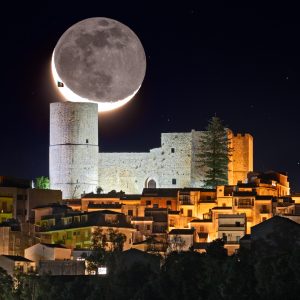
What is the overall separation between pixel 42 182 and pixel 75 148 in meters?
3.62

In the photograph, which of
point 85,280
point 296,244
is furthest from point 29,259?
point 296,244

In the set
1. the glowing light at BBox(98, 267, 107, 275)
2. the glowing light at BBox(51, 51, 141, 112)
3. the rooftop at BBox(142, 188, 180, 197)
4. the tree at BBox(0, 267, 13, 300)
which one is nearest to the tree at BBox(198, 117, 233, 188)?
the rooftop at BBox(142, 188, 180, 197)

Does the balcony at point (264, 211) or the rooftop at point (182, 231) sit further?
the balcony at point (264, 211)

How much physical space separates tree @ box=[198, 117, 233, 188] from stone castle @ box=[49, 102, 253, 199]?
21.7 inches

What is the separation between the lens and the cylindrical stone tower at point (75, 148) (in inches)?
3605

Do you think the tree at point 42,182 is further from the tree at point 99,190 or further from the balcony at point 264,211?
the balcony at point 264,211

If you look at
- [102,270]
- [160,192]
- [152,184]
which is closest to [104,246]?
[102,270]

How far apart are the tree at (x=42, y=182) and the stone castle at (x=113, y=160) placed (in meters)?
1.67

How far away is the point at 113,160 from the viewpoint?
3654 inches

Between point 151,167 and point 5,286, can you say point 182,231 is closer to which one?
point 151,167

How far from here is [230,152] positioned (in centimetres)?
9325

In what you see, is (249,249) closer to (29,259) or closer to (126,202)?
(29,259)

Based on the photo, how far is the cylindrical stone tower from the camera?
300ft

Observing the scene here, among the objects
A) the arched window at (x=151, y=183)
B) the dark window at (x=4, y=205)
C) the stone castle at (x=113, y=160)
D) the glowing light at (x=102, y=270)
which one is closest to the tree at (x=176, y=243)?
the glowing light at (x=102, y=270)
